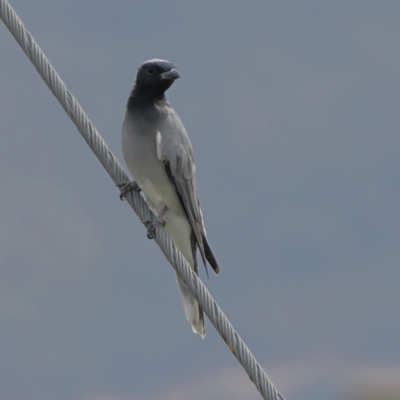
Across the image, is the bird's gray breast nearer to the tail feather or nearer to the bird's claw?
the tail feather

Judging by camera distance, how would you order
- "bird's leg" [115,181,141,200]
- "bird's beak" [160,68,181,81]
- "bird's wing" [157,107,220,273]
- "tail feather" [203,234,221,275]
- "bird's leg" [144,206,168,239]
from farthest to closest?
"bird's beak" [160,68,181,81], "bird's wing" [157,107,220,273], "tail feather" [203,234,221,275], "bird's leg" [115,181,141,200], "bird's leg" [144,206,168,239]

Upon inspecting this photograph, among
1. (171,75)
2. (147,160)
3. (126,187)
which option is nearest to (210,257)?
(147,160)

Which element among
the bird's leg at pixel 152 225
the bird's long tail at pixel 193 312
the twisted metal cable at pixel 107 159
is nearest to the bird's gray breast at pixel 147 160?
the bird's long tail at pixel 193 312

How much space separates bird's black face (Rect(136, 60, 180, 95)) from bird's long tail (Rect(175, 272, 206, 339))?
1779 mm

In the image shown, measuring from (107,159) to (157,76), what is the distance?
2.23m

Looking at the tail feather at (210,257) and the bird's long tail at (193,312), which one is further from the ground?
the tail feather at (210,257)

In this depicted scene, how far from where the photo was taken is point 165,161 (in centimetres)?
697

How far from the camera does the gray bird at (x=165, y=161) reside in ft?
22.9

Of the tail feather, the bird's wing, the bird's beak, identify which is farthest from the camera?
the bird's beak

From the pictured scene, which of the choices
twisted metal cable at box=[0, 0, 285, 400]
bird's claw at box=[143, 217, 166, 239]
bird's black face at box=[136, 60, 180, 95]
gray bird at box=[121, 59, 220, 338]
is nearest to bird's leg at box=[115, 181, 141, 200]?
bird's claw at box=[143, 217, 166, 239]

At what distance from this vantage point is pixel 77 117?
4.96m

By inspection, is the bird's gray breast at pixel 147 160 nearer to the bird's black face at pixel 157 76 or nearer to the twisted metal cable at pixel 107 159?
the bird's black face at pixel 157 76

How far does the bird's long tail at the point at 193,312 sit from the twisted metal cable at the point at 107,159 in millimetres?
2033

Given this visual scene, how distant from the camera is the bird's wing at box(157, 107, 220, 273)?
6965 millimetres
